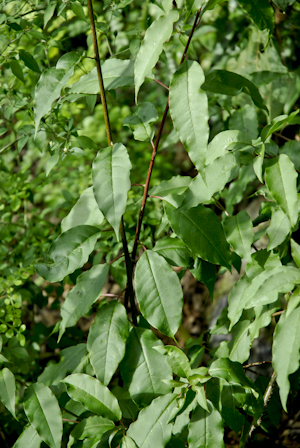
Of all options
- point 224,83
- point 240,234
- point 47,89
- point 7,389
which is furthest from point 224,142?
point 7,389

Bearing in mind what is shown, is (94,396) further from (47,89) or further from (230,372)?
(47,89)

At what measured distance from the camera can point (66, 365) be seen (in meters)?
1.29

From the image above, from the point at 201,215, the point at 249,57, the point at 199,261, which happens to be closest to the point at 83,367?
the point at 199,261

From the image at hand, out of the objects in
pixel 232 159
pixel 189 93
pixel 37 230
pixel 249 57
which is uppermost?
pixel 189 93

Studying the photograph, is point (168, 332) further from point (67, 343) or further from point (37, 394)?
point (67, 343)

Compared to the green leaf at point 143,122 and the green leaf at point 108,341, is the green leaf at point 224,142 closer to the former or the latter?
the green leaf at point 143,122

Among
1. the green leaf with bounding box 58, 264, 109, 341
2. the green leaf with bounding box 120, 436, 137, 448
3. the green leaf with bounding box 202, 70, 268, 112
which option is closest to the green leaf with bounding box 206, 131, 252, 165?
the green leaf with bounding box 202, 70, 268, 112

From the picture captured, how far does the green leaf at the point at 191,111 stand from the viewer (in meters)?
0.83

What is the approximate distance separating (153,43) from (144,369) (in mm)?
843

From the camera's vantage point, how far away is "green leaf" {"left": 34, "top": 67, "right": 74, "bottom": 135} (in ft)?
3.11

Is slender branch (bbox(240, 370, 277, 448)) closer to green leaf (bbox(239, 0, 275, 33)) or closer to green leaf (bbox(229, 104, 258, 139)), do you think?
green leaf (bbox(229, 104, 258, 139))

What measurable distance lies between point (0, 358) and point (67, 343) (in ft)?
2.52

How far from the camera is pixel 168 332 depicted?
101 cm

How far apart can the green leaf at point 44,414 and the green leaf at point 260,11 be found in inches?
46.0
